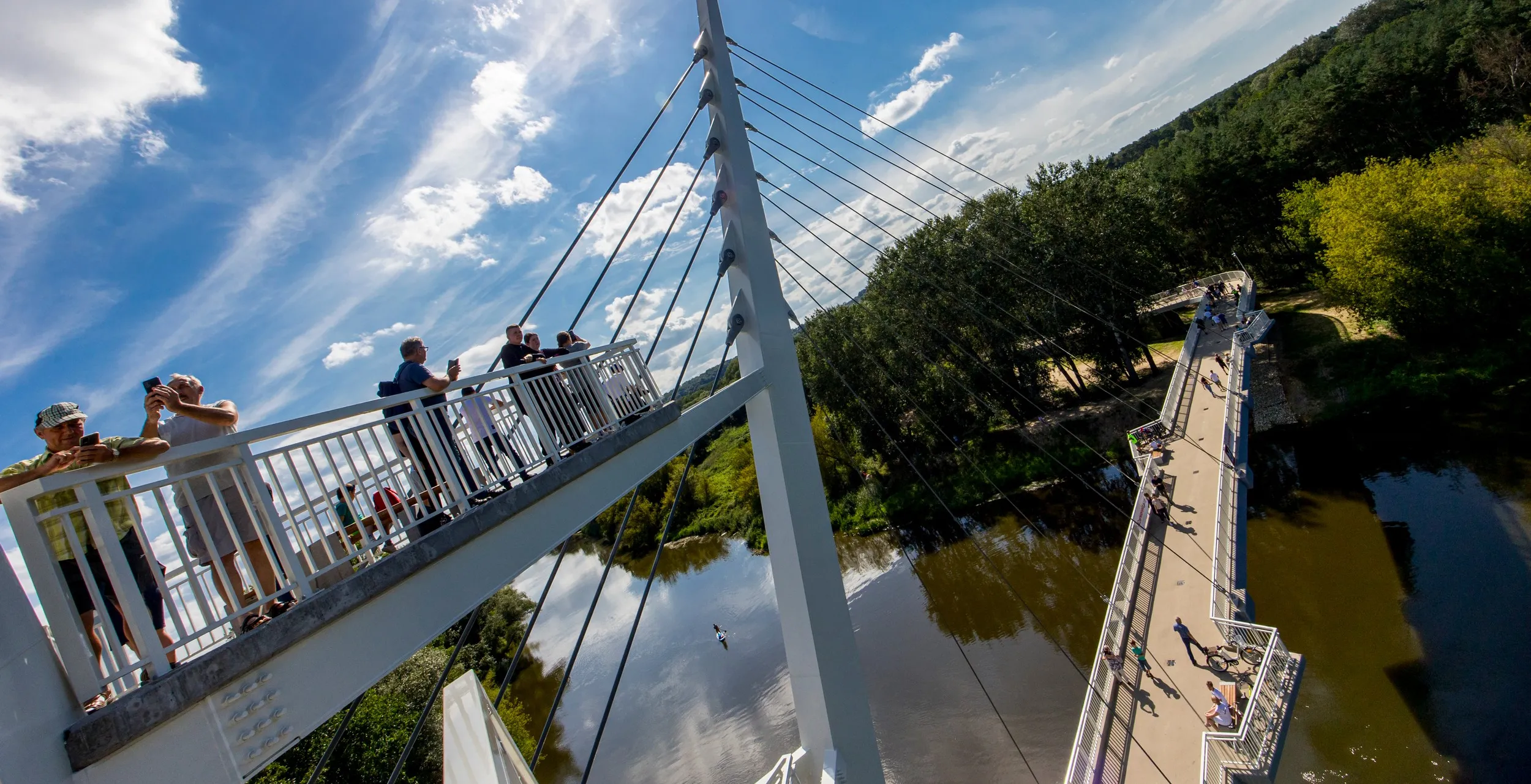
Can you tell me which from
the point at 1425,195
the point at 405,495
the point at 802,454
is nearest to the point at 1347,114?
the point at 1425,195

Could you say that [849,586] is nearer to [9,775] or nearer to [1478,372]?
[1478,372]

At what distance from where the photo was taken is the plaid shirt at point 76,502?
7.20 ft

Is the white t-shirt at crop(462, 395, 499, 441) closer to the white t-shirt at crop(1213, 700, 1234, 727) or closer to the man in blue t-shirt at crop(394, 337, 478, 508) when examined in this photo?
the man in blue t-shirt at crop(394, 337, 478, 508)

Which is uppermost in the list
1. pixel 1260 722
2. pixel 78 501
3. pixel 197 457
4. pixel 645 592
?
pixel 197 457

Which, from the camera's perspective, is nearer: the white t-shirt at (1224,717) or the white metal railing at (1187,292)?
the white t-shirt at (1224,717)

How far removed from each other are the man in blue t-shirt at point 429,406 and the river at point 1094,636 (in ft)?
36.8

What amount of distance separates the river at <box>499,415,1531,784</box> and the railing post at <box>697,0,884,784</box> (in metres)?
7.43

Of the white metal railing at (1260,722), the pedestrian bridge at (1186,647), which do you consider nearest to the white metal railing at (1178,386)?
the pedestrian bridge at (1186,647)

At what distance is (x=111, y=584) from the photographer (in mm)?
2234

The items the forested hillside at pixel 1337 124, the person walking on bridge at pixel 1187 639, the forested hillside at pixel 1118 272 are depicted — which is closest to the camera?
the person walking on bridge at pixel 1187 639

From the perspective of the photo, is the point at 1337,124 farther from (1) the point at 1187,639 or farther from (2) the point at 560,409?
(2) the point at 560,409

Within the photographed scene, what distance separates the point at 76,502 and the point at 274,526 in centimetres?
56

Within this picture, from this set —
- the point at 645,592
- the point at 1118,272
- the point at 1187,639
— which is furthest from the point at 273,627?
the point at 1118,272

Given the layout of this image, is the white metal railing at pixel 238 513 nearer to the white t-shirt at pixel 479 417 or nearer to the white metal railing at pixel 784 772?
the white t-shirt at pixel 479 417
